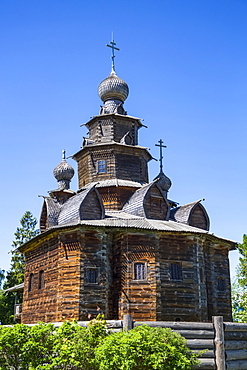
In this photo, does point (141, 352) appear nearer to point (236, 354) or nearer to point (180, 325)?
point (180, 325)

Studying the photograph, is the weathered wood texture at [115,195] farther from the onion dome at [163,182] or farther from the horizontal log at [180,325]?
the horizontal log at [180,325]

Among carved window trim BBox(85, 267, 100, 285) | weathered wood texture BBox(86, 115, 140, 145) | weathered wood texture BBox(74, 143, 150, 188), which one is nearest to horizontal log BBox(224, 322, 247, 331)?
carved window trim BBox(85, 267, 100, 285)

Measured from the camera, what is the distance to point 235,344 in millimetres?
11859

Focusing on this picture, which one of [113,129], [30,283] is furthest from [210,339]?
[113,129]

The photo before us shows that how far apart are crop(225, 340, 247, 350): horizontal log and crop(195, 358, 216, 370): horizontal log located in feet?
2.15

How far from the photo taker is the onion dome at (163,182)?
31891mm

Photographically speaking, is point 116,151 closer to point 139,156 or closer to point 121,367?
point 139,156

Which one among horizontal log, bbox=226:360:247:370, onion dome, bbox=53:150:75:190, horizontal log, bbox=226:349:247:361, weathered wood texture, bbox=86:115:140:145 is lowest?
horizontal log, bbox=226:360:247:370

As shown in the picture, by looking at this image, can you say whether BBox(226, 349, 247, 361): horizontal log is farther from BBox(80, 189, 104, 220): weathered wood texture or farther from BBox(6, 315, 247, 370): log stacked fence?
BBox(80, 189, 104, 220): weathered wood texture

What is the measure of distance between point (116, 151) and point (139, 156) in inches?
68.5

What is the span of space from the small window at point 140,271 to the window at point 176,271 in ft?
4.90

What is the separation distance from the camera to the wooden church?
70.9 feet

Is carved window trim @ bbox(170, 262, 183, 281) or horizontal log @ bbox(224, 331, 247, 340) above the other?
carved window trim @ bbox(170, 262, 183, 281)

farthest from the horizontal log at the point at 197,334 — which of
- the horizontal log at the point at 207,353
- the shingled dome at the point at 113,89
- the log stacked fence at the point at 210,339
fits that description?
the shingled dome at the point at 113,89
